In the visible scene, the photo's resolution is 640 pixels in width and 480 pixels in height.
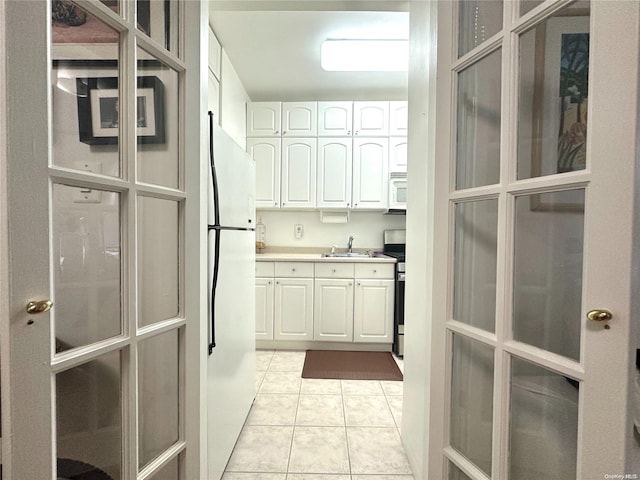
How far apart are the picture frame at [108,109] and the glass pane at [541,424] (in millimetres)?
1357

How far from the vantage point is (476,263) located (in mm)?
1006

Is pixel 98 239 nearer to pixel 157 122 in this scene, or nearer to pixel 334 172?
pixel 157 122

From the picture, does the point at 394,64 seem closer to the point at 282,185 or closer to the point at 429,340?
the point at 282,185

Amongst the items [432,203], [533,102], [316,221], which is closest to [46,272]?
[432,203]

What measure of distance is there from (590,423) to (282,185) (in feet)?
9.54

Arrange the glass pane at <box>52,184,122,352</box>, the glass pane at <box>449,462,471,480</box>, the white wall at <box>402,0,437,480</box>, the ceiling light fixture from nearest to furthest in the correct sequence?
the glass pane at <box>52,184,122,352</box>, the glass pane at <box>449,462,471,480</box>, the white wall at <box>402,0,437,480</box>, the ceiling light fixture

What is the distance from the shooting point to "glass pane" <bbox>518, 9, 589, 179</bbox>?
0.72m

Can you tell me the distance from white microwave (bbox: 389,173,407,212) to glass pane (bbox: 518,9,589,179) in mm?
2238

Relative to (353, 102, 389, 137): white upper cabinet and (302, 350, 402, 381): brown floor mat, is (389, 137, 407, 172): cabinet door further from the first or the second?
(302, 350, 402, 381): brown floor mat

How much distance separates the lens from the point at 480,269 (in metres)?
0.99

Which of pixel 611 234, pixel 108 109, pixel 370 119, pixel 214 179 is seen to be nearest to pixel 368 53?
pixel 370 119

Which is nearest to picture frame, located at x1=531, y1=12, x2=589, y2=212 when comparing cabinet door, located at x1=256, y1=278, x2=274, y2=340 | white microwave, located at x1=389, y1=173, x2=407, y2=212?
white microwave, located at x1=389, y1=173, x2=407, y2=212

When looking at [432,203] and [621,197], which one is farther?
[432,203]

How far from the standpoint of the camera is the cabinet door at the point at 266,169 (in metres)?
3.15
